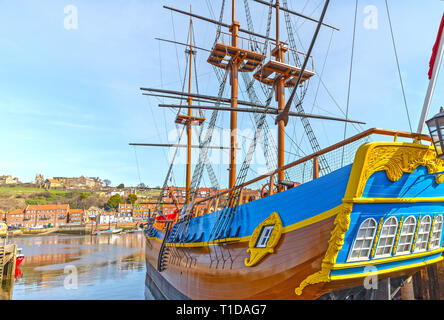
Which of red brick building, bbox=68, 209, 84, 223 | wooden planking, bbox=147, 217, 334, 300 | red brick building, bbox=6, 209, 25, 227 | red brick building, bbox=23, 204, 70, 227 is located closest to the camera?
wooden planking, bbox=147, 217, 334, 300

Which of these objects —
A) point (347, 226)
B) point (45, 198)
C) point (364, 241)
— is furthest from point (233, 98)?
point (45, 198)

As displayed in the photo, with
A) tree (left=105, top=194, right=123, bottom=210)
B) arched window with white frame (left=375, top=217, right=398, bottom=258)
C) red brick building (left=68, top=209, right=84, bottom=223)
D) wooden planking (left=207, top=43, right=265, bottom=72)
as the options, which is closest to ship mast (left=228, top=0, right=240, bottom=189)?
wooden planking (left=207, top=43, right=265, bottom=72)

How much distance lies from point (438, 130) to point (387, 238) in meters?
1.94

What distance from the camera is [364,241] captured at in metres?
4.49

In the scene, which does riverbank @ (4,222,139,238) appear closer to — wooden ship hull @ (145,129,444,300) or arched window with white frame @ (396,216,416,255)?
wooden ship hull @ (145,129,444,300)

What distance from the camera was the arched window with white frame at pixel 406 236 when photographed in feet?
15.9

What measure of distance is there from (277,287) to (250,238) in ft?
3.46

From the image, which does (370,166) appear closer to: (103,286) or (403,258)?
(403,258)

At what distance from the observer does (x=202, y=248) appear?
8188 mm

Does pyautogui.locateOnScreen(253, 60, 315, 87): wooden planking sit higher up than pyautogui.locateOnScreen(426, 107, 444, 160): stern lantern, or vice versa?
pyautogui.locateOnScreen(253, 60, 315, 87): wooden planking

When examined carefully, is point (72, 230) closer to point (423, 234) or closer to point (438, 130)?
point (423, 234)

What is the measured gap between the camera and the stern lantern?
3.79m

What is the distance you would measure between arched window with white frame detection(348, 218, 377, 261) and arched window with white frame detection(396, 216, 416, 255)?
75 centimetres
